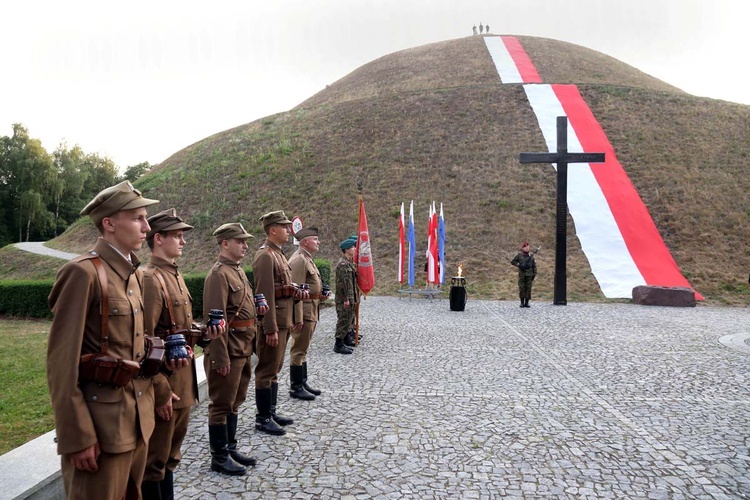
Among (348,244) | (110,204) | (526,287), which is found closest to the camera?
(110,204)

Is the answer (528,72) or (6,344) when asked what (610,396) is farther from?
(528,72)

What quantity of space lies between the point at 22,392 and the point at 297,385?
10.3 feet

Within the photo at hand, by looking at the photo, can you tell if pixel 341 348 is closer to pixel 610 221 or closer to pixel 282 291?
pixel 282 291

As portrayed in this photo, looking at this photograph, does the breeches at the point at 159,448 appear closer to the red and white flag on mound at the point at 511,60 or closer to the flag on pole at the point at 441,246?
the flag on pole at the point at 441,246

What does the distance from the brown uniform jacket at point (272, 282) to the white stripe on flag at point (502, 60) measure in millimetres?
33596

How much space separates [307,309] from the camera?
241 inches

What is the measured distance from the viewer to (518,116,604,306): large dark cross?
51.0 feet

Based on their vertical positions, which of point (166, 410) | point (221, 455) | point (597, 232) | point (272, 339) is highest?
point (597, 232)

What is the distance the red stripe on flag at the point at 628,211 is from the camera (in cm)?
1878

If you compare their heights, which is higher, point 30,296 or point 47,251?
point 47,251

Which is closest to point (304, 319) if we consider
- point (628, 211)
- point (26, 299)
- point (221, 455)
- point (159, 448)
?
point (221, 455)

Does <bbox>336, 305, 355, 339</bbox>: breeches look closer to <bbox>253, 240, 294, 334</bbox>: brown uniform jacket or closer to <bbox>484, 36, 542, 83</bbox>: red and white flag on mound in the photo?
<bbox>253, 240, 294, 334</bbox>: brown uniform jacket

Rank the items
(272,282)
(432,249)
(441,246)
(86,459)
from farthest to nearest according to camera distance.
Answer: (441,246)
(432,249)
(272,282)
(86,459)

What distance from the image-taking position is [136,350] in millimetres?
2557
